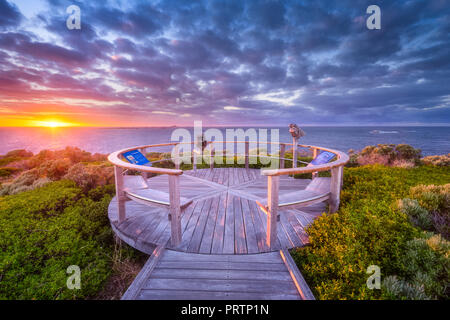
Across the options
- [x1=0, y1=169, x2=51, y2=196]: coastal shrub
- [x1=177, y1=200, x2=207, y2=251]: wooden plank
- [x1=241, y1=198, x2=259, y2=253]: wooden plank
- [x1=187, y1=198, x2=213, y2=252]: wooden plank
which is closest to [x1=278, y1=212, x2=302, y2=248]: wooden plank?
[x1=241, y1=198, x2=259, y2=253]: wooden plank

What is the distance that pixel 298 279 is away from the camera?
1954 millimetres

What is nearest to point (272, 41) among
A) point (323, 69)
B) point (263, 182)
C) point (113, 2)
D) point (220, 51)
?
point (220, 51)

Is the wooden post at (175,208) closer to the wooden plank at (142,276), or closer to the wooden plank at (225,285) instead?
the wooden plank at (142,276)

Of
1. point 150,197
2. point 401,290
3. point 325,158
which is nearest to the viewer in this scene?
point 401,290

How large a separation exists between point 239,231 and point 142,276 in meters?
1.59

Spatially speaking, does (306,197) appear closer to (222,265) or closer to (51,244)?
(222,265)

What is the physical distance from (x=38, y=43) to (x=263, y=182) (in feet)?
32.6

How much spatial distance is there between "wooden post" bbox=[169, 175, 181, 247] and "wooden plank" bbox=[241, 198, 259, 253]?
1112 millimetres

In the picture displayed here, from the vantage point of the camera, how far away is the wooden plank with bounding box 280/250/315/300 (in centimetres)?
177

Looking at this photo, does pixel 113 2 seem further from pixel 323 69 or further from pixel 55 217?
pixel 323 69

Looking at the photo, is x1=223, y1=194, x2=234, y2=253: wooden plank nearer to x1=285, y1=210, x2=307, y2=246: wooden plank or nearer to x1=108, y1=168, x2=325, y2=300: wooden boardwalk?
x1=108, y1=168, x2=325, y2=300: wooden boardwalk

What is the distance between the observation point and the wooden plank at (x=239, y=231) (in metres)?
2.57

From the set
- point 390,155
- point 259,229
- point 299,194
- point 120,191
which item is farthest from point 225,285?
point 390,155

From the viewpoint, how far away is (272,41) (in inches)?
439
